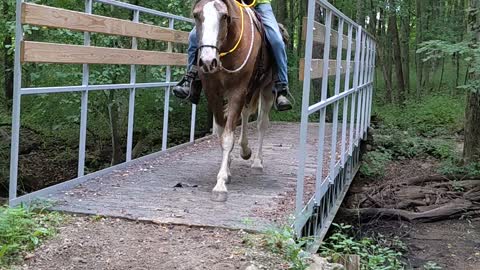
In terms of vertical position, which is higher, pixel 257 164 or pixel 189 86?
pixel 189 86

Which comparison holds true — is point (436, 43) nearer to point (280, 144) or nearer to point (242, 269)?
point (280, 144)

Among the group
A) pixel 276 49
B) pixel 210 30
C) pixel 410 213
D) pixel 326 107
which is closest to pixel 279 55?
pixel 276 49

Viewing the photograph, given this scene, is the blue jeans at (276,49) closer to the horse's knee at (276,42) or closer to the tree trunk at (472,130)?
the horse's knee at (276,42)

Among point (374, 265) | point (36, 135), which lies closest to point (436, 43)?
point (374, 265)

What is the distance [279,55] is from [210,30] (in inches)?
52.8

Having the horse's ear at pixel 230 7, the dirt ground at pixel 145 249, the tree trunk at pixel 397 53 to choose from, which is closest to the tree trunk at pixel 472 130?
the horse's ear at pixel 230 7

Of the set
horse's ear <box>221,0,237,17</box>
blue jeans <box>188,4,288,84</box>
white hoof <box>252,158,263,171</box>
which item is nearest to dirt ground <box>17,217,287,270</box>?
horse's ear <box>221,0,237,17</box>

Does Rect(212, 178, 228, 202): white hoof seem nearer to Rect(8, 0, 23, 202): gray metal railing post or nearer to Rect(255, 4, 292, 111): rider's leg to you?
Rect(255, 4, 292, 111): rider's leg

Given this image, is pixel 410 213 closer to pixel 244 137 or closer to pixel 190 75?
pixel 244 137

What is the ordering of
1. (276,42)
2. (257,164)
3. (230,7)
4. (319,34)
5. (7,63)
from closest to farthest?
(319,34) → (230,7) → (276,42) → (257,164) → (7,63)

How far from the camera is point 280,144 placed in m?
9.86

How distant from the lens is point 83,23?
19.6 feet

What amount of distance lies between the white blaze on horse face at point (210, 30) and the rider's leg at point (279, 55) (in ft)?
3.88

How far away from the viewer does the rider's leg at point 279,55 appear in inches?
256
